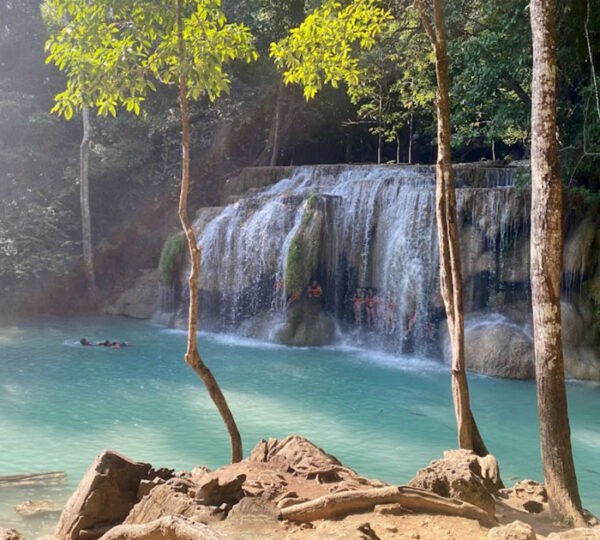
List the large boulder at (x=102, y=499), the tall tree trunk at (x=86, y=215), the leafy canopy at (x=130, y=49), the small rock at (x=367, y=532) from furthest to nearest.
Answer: the tall tree trunk at (x=86, y=215) → the leafy canopy at (x=130, y=49) → the large boulder at (x=102, y=499) → the small rock at (x=367, y=532)

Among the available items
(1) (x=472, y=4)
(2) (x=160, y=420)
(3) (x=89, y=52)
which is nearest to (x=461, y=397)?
(3) (x=89, y=52)

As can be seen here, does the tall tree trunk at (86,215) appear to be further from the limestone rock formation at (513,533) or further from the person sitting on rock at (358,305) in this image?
the limestone rock formation at (513,533)

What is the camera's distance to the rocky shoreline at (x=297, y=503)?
11.7ft

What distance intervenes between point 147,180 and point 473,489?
17.8 metres

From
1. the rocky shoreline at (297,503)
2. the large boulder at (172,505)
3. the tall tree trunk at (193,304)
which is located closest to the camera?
the rocky shoreline at (297,503)

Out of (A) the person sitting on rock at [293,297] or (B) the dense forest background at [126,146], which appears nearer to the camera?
(A) the person sitting on rock at [293,297]

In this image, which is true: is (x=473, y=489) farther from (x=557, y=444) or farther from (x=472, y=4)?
(x=472, y=4)

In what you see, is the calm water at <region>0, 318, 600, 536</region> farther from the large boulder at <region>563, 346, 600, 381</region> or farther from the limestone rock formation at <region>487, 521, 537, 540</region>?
the limestone rock formation at <region>487, 521, 537, 540</region>

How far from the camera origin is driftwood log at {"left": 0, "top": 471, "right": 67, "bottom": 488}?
6199 mm

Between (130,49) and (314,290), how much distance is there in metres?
10.2

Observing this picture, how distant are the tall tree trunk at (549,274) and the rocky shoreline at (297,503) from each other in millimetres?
314

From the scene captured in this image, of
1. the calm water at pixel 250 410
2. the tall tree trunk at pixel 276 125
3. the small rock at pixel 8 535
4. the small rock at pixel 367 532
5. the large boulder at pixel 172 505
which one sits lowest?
the calm water at pixel 250 410

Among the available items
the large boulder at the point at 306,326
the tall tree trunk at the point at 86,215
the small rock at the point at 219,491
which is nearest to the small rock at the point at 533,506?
the small rock at the point at 219,491

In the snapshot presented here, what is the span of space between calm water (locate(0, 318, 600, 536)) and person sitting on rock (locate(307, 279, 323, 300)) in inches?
64.5
